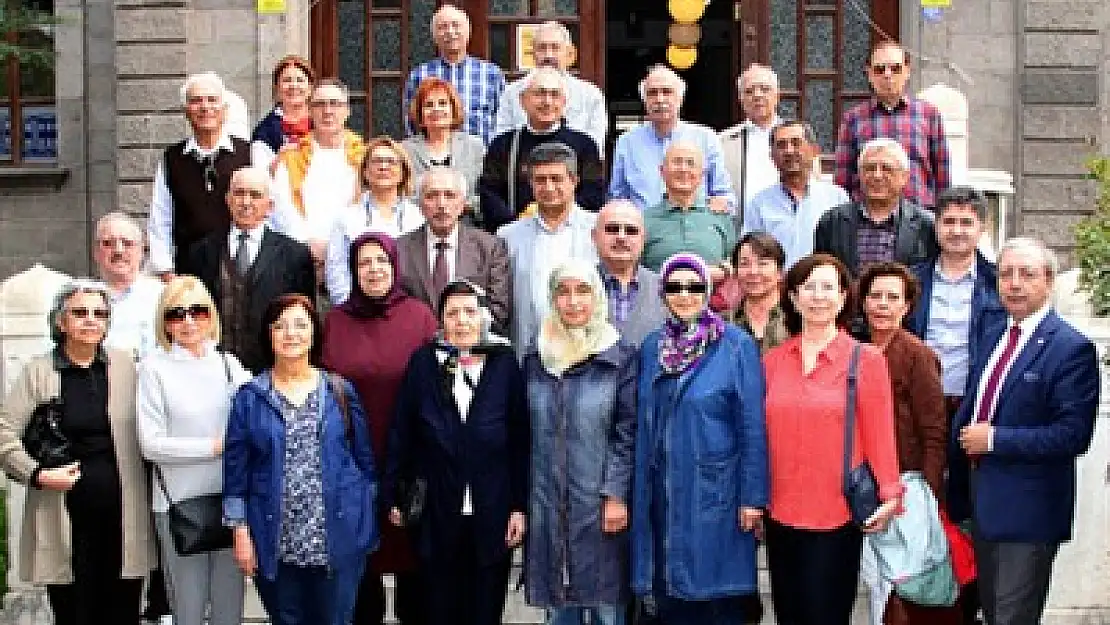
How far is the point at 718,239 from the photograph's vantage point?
8633 mm

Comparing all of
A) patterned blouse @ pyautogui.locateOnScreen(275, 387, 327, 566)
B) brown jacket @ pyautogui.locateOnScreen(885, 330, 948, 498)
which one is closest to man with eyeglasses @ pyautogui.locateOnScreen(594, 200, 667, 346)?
brown jacket @ pyautogui.locateOnScreen(885, 330, 948, 498)

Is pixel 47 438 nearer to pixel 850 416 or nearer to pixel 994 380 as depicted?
pixel 850 416

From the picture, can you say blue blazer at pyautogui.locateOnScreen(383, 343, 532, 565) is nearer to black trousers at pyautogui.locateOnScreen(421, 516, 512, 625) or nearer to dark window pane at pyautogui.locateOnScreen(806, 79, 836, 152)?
black trousers at pyautogui.locateOnScreen(421, 516, 512, 625)

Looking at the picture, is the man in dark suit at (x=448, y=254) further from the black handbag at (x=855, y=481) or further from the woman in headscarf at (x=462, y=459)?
the black handbag at (x=855, y=481)

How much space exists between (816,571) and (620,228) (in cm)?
176

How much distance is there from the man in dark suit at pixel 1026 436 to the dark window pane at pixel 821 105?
7933 millimetres

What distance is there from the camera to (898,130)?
940 cm

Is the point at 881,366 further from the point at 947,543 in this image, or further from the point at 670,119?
the point at 670,119

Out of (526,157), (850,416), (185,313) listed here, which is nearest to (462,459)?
(185,313)

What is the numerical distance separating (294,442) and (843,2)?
30.5 ft

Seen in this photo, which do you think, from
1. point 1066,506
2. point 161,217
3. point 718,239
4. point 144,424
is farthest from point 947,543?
point 161,217

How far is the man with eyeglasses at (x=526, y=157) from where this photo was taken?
9.16 m

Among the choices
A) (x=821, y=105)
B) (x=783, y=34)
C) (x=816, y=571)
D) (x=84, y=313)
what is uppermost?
(x=783, y=34)

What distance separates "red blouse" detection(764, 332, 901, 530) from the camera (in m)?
7.12
